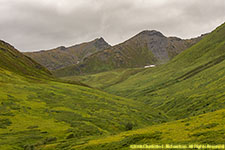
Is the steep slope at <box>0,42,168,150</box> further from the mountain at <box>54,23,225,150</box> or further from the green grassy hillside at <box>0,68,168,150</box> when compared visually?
the mountain at <box>54,23,225,150</box>

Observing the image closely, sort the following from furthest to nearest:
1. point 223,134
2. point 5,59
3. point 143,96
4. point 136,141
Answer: point 143,96
point 5,59
point 136,141
point 223,134

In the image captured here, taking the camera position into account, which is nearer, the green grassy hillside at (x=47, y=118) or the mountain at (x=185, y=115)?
the mountain at (x=185, y=115)

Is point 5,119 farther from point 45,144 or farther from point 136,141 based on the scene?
Answer: point 136,141

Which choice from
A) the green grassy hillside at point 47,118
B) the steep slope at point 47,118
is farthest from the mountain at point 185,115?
the green grassy hillside at point 47,118

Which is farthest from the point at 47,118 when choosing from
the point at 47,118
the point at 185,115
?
the point at 185,115

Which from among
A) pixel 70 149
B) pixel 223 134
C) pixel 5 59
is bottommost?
pixel 70 149

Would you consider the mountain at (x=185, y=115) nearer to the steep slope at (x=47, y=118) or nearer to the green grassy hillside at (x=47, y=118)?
the steep slope at (x=47, y=118)

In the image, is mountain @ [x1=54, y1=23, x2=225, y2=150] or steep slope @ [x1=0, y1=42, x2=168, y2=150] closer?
mountain @ [x1=54, y1=23, x2=225, y2=150]

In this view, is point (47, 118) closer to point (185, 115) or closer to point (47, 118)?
point (47, 118)

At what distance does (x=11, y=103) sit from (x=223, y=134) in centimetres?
7510

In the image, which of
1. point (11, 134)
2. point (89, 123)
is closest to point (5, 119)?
point (11, 134)

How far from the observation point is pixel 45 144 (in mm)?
51719

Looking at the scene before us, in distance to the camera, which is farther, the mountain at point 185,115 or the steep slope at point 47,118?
the steep slope at point 47,118

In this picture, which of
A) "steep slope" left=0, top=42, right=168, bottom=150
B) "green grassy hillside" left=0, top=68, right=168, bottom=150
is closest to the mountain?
"steep slope" left=0, top=42, right=168, bottom=150
